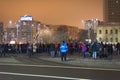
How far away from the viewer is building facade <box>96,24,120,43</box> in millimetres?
141750

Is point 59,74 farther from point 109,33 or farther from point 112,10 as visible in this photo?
point 112,10

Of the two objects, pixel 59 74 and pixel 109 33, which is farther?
pixel 109 33

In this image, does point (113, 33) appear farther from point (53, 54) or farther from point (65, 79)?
point (65, 79)

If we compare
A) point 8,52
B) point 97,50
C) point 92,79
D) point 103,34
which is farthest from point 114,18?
point 92,79

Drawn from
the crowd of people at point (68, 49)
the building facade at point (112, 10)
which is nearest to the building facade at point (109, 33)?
the building facade at point (112, 10)

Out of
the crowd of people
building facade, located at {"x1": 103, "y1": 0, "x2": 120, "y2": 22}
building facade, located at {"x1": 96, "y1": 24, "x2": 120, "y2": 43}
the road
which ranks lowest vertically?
the road

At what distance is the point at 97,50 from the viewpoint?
3127cm

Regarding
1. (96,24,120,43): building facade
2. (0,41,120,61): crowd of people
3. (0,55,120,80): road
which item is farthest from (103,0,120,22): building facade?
(0,55,120,80): road

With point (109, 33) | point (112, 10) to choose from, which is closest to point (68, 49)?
point (109, 33)

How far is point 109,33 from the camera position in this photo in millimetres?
144375

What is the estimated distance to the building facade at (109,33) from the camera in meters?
142

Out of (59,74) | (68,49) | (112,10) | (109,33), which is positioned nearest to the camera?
(59,74)

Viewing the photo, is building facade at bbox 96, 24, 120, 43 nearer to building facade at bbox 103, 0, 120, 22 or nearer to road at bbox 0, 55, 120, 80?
building facade at bbox 103, 0, 120, 22

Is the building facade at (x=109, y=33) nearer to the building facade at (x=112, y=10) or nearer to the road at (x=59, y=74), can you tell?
the building facade at (x=112, y=10)
